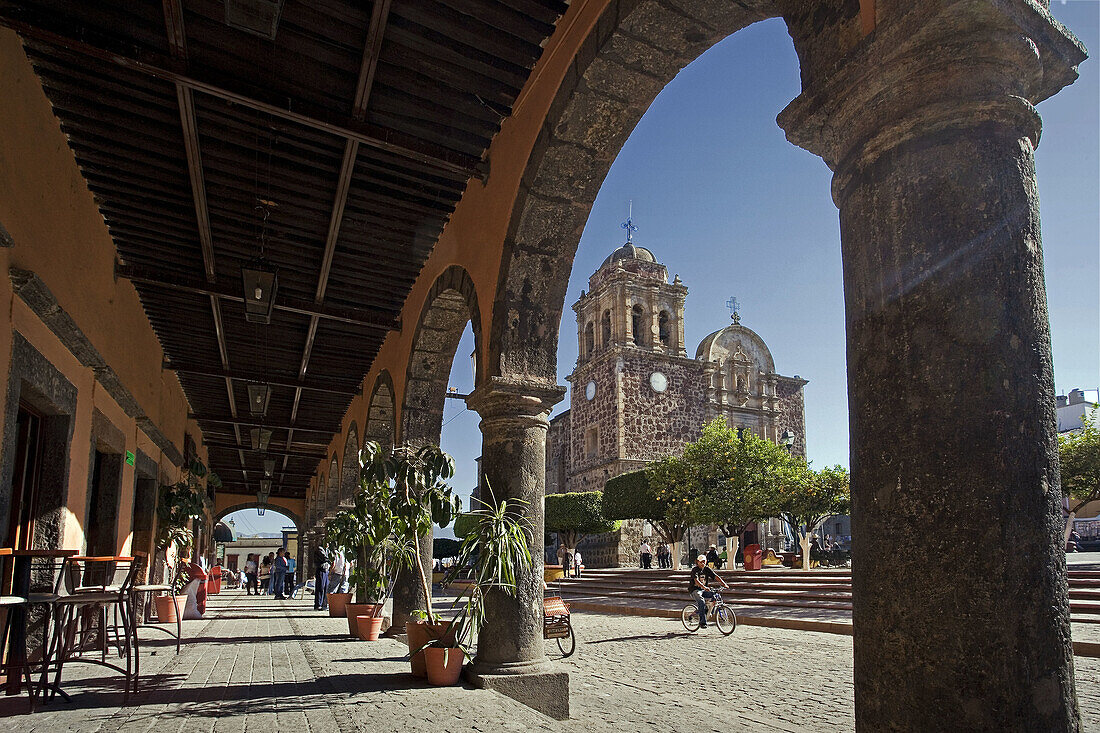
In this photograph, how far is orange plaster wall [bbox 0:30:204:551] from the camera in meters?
4.36

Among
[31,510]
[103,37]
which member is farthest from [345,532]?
[103,37]

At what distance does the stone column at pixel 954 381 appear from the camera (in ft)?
5.08

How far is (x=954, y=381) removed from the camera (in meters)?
1.66

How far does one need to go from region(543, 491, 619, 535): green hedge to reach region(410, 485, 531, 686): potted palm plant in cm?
2162

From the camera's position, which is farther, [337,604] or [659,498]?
[659,498]

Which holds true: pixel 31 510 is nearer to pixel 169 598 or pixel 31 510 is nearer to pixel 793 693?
pixel 169 598

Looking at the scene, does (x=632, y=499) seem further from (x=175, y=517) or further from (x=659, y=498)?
(x=175, y=517)

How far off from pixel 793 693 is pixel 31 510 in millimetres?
5446

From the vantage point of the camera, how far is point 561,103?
14.1 feet

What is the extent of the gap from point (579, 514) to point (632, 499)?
98.8 inches

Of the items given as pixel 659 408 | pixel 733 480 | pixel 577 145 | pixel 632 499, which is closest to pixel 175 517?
pixel 577 145

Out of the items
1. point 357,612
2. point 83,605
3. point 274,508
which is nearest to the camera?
point 83,605

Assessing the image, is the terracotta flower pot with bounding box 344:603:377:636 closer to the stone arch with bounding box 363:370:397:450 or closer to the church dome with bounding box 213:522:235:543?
the stone arch with bounding box 363:370:397:450

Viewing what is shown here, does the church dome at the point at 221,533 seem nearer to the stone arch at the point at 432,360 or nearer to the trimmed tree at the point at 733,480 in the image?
the trimmed tree at the point at 733,480
